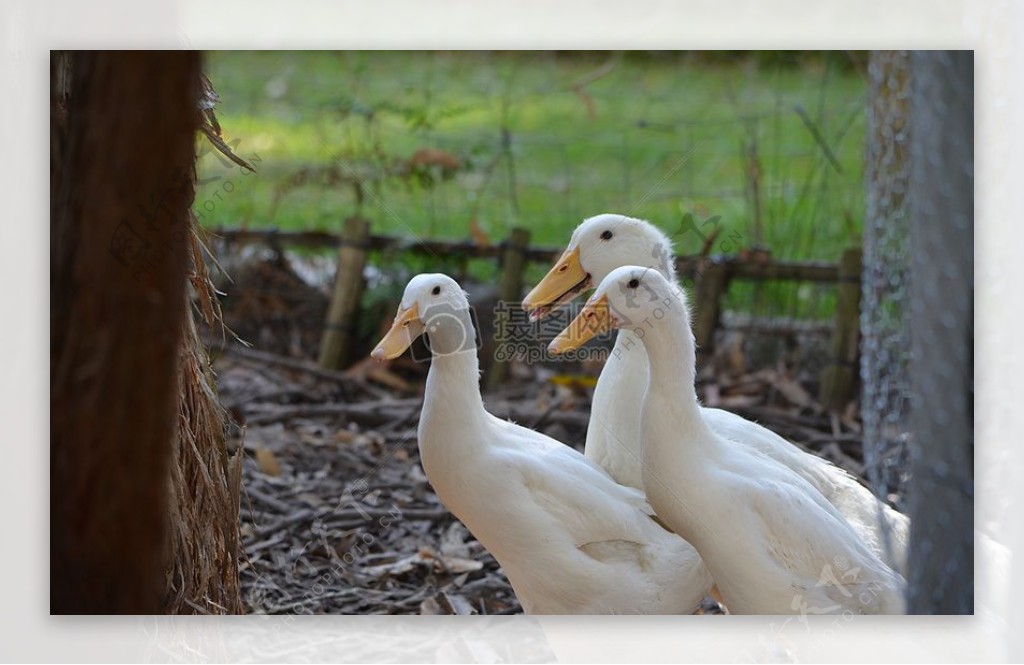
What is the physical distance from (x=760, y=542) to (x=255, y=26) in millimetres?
1084

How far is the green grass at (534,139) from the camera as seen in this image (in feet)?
5.92

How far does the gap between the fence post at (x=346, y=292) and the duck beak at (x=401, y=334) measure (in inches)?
5.6

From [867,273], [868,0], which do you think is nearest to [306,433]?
[867,273]

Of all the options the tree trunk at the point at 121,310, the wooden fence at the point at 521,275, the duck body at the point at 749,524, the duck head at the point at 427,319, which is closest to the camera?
the tree trunk at the point at 121,310

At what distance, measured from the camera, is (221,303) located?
1.82m

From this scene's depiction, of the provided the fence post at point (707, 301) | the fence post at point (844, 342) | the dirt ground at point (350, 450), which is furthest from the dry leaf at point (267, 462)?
the fence post at point (844, 342)

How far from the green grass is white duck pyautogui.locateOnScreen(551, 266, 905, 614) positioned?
23 centimetres

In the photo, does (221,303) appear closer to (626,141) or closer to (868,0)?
(626,141)

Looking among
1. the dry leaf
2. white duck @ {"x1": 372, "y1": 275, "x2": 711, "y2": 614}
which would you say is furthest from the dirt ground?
white duck @ {"x1": 372, "y1": 275, "x2": 711, "y2": 614}

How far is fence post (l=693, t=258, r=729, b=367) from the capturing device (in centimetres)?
190

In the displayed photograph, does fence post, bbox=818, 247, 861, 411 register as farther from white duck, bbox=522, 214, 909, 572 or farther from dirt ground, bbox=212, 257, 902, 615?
white duck, bbox=522, 214, 909, 572

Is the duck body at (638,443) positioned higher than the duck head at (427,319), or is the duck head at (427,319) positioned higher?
the duck head at (427,319)

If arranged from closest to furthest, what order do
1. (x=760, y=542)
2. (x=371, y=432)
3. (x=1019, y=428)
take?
(x=760, y=542) → (x=1019, y=428) → (x=371, y=432)

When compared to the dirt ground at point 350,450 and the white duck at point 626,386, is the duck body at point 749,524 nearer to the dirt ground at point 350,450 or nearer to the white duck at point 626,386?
the white duck at point 626,386
